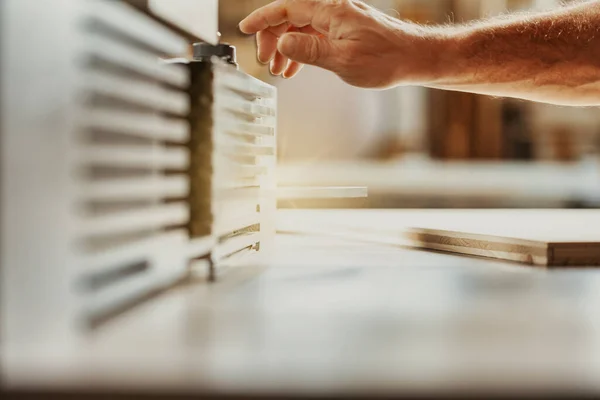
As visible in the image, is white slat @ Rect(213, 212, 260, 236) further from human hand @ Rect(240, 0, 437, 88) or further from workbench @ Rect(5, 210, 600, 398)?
human hand @ Rect(240, 0, 437, 88)

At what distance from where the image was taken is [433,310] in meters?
0.47

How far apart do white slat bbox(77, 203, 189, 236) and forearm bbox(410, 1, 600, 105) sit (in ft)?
1.93

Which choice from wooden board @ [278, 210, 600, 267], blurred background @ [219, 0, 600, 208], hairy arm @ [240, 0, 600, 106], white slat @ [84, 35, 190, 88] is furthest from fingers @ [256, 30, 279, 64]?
blurred background @ [219, 0, 600, 208]

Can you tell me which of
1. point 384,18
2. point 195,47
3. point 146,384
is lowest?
point 146,384

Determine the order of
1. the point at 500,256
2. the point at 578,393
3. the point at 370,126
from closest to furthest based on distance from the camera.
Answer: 1. the point at 578,393
2. the point at 500,256
3. the point at 370,126

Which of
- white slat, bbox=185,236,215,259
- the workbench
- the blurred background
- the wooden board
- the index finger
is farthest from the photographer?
the blurred background

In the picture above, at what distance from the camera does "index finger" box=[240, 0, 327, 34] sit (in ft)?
3.07

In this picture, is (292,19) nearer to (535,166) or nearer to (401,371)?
(401,371)

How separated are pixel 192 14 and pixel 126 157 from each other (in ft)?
1.06

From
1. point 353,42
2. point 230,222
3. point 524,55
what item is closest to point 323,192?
point 353,42

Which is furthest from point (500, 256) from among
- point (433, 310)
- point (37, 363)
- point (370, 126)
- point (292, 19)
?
point (370, 126)

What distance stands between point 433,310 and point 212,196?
0.70 feet

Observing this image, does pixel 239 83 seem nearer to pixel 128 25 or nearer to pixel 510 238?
pixel 128 25

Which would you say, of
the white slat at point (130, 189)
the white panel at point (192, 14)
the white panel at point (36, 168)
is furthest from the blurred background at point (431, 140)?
the white panel at point (36, 168)
